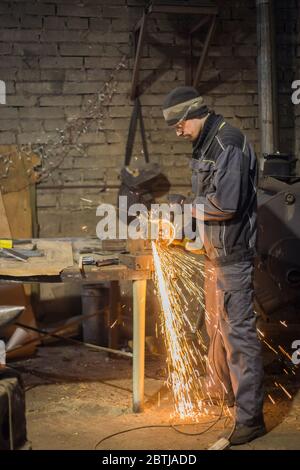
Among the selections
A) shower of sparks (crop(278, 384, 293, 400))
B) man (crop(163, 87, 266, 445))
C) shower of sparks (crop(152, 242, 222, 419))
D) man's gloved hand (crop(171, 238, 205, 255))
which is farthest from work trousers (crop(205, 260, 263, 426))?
shower of sparks (crop(278, 384, 293, 400))

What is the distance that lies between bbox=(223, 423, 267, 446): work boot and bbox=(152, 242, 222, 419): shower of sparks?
19.2 inches

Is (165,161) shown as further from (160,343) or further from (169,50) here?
(160,343)

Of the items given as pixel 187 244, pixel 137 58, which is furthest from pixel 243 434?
pixel 137 58

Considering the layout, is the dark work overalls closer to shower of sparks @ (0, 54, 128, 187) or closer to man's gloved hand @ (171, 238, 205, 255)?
man's gloved hand @ (171, 238, 205, 255)

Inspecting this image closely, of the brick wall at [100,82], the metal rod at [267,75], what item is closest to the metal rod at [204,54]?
the brick wall at [100,82]

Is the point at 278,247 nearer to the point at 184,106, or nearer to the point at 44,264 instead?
the point at 184,106

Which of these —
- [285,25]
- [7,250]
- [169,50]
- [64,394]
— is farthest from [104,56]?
[64,394]

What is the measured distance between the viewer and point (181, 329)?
18.4 feet

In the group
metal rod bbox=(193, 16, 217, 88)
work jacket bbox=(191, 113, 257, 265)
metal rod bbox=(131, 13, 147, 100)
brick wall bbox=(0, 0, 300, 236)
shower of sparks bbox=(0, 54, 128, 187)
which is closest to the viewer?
work jacket bbox=(191, 113, 257, 265)

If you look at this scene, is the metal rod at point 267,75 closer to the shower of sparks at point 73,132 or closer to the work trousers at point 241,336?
the shower of sparks at point 73,132

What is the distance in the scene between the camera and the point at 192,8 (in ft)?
19.5

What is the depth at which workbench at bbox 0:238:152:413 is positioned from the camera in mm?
3920

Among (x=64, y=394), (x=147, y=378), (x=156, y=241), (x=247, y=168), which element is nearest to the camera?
(x=247, y=168)

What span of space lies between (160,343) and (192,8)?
121 inches
